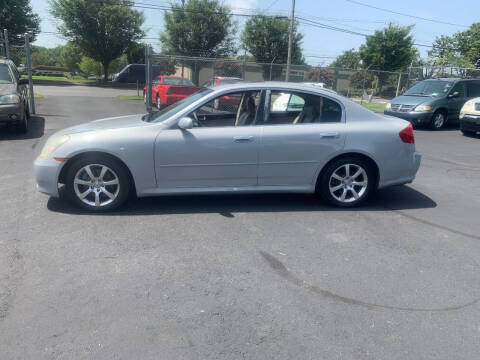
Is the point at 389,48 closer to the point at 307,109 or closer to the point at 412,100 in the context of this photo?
the point at 412,100

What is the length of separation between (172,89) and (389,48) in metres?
31.7

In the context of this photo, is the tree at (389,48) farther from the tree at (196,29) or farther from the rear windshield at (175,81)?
the rear windshield at (175,81)

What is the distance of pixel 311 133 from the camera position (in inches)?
200

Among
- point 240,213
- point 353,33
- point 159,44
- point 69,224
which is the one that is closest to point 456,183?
point 240,213

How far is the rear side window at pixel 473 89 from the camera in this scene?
47.8 feet

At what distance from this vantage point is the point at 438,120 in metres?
14.0

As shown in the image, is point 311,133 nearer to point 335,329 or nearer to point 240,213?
point 240,213

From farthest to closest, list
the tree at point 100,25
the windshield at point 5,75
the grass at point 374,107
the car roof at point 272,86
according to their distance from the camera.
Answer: the tree at point 100,25, the grass at point 374,107, the windshield at point 5,75, the car roof at point 272,86

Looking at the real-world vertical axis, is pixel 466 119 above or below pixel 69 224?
above

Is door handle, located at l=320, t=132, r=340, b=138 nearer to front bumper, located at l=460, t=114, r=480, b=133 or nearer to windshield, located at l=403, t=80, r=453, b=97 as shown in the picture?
front bumper, located at l=460, t=114, r=480, b=133

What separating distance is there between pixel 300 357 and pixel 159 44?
39.1 m

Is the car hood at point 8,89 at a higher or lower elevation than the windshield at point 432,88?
lower

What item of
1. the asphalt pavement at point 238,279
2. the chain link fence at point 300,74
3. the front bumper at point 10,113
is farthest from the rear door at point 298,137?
the chain link fence at point 300,74

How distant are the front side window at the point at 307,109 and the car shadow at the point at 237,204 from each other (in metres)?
1.09
